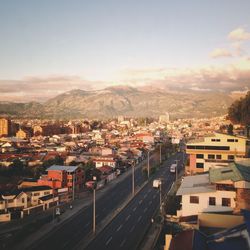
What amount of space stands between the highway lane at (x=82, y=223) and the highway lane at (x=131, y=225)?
1.41 meters

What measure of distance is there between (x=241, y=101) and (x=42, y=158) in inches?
1493

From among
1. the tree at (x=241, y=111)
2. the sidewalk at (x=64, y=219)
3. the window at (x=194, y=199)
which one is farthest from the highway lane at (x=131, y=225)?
the tree at (x=241, y=111)

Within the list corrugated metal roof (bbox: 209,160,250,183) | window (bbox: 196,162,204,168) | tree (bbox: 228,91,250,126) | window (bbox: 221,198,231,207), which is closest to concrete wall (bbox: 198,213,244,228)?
corrugated metal roof (bbox: 209,160,250,183)

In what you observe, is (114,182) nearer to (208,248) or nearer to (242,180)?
(242,180)

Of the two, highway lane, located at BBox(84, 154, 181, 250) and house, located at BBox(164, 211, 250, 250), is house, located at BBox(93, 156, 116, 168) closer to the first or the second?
highway lane, located at BBox(84, 154, 181, 250)

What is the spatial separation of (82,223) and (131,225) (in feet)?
14.6

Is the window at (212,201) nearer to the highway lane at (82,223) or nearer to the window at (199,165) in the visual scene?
the highway lane at (82,223)

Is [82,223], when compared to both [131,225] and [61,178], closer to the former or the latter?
[131,225]

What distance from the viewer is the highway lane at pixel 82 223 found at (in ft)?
75.9

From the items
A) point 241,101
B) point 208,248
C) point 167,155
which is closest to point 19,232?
point 208,248

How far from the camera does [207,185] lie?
25.8 metres

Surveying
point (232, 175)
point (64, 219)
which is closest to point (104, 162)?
point (64, 219)

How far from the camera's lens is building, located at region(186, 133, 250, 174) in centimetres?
4266

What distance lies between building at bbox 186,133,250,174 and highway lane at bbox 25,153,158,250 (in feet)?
32.1
